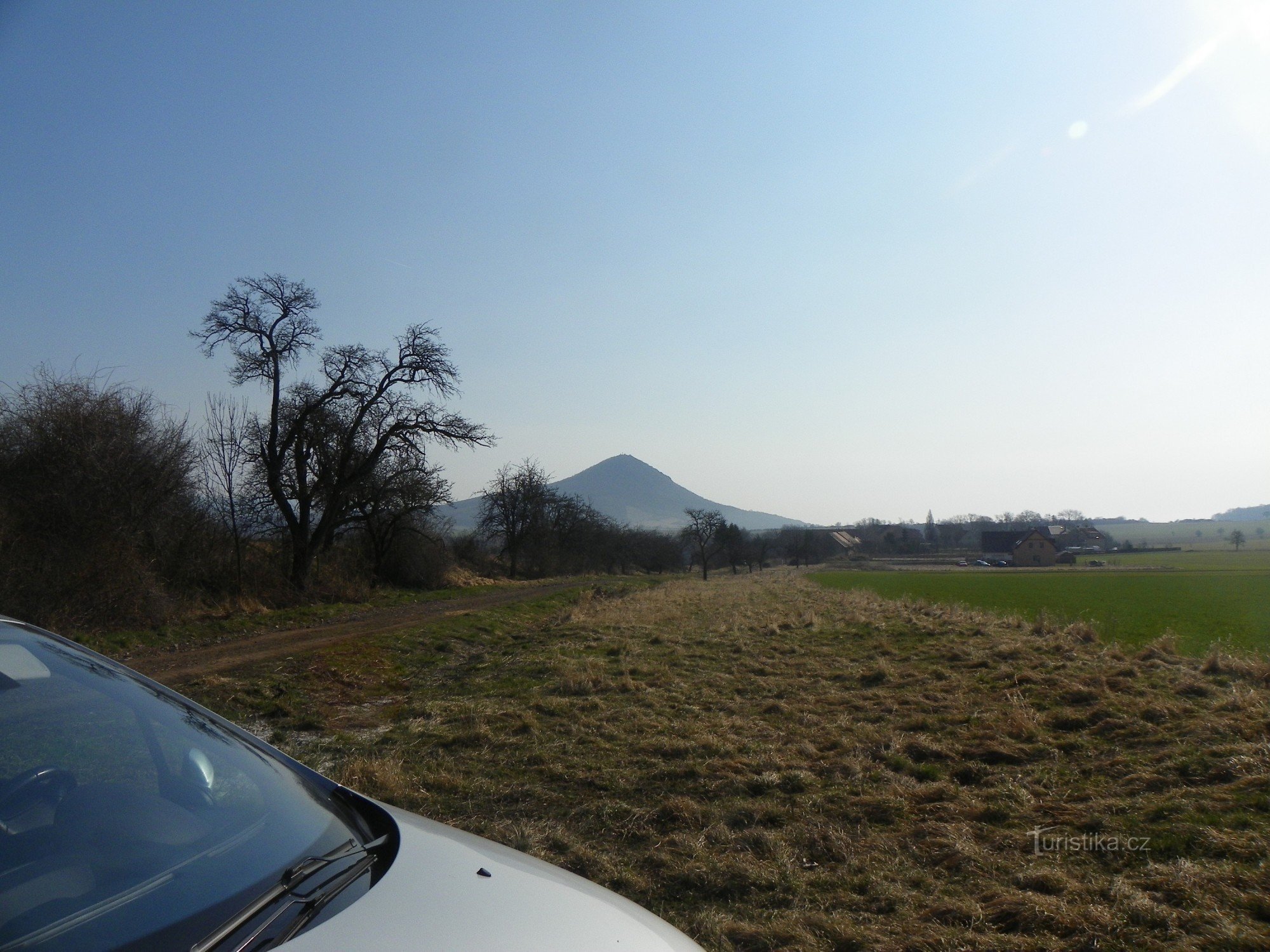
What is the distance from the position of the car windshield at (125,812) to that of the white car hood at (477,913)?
0.25m

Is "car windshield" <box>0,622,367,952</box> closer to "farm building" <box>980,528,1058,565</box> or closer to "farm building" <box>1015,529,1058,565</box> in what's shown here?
"farm building" <box>980,528,1058,565</box>

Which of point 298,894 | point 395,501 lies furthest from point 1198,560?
point 298,894

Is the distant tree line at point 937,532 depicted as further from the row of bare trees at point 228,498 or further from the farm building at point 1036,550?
the row of bare trees at point 228,498

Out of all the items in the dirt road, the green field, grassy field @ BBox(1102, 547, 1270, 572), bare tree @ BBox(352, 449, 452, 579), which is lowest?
the green field

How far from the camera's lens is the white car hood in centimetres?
168

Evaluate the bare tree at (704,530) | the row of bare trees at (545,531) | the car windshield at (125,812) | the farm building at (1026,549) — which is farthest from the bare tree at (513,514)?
the farm building at (1026,549)

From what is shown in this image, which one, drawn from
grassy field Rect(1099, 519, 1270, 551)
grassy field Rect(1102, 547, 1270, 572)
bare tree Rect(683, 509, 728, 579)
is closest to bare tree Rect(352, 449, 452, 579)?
→ bare tree Rect(683, 509, 728, 579)

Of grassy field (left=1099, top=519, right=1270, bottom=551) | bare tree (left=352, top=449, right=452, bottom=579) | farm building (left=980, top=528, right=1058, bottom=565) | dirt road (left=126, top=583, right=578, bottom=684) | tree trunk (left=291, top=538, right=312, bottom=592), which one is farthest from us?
grassy field (left=1099, top=519, right=1270, bottom=551)

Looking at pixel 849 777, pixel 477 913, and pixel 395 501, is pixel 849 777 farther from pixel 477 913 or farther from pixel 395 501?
pixel 395 501

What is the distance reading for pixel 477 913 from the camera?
1848 mm

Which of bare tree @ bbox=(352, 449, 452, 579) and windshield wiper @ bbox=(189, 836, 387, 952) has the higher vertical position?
bare tree @ bbox=(352, 449, 452, 579)

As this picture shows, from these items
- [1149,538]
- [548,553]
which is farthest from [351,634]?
[1149,538]

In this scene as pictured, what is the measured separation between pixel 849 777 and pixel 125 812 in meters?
5.57

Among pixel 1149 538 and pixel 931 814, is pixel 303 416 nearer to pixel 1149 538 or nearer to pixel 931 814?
pixel 931 814
